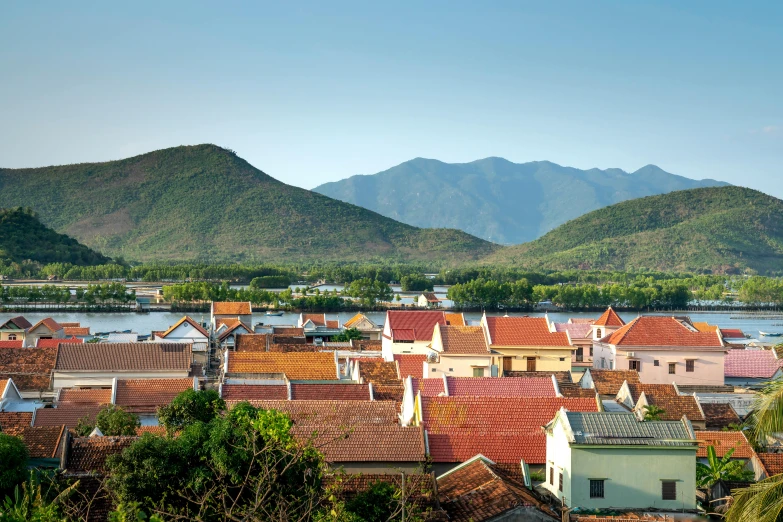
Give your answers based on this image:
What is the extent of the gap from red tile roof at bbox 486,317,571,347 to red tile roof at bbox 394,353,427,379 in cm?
247

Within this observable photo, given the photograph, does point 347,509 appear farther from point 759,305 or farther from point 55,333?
point 759,305

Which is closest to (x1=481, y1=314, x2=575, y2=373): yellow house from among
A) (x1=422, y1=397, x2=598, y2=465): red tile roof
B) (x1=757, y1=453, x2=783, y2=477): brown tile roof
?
(x1=422, y1=397, x2=598, y2=465): red tile roof

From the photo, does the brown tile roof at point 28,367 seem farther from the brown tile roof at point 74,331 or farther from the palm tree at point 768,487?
the palm tree at point 768,487

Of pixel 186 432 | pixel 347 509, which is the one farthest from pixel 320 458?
pixel 186 432

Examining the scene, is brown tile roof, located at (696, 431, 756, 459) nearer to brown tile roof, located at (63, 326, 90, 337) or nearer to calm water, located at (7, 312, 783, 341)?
brown tile roof, located at (63, 326, 90, 337)

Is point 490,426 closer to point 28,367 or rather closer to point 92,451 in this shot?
point 92,451

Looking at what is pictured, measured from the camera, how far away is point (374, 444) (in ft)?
57.9

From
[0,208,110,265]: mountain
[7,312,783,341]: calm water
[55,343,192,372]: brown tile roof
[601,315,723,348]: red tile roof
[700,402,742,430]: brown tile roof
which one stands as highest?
[0,208,110,265]: mountain

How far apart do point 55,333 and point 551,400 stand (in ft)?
124

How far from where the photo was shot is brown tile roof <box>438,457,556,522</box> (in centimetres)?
1410

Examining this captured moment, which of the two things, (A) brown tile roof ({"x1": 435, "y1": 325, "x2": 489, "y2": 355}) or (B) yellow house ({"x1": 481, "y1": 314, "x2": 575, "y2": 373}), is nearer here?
(A) brown tile roof ({"x1": 435, "y1": 325, "x2": 489, "y2": 355})

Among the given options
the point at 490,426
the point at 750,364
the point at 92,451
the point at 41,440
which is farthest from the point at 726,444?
the point at 750,364

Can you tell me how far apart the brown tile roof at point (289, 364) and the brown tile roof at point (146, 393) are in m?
2.93

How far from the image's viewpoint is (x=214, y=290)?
351 ft
